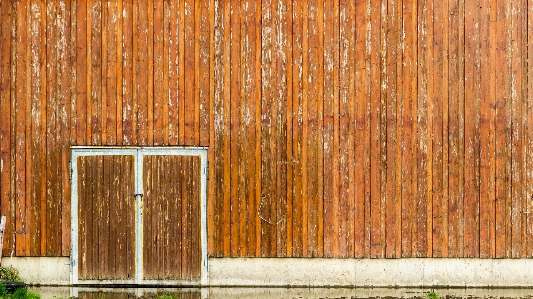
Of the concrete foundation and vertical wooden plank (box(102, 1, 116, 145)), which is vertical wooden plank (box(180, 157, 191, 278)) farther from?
vertical wooden plank (box(102, 1, 116, 145))

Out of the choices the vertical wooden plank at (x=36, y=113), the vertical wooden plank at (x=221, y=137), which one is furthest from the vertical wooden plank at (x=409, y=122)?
the vertical wooden plank at (x=36, y=113)

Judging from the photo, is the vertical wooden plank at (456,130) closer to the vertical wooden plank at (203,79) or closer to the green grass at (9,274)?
the vertical wooden plank at (203,79)

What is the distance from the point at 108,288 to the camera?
7.98 meters

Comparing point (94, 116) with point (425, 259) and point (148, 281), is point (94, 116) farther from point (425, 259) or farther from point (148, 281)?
point (425, 259)

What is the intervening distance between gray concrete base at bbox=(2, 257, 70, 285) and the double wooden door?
1.10 feet

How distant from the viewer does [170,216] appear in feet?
26.1

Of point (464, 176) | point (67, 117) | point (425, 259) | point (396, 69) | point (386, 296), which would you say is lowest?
point (386, 296)

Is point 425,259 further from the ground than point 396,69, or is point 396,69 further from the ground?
point 396,69

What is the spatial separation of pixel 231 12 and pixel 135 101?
1798 millimetres

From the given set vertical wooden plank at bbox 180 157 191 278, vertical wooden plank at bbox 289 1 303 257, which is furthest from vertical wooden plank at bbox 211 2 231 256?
vertical wooden plank at bbox 289 1 303 257

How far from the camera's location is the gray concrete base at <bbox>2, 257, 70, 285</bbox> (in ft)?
26.3

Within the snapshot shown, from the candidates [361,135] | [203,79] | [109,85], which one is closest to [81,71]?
[109,85]

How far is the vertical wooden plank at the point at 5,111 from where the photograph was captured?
7965 mm

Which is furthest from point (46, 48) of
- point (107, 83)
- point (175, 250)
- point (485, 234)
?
point (485, 234)
